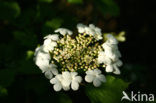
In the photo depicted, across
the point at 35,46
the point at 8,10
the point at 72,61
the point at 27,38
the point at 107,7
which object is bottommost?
the point at 72,61

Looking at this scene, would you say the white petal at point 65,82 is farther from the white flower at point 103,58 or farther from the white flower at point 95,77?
the white flower at point 103,58

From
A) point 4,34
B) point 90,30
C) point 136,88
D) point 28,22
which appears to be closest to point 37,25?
point 28,22

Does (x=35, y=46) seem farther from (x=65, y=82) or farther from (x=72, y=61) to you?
(x=65, y=82)

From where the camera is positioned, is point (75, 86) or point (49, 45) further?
point (49, 45)

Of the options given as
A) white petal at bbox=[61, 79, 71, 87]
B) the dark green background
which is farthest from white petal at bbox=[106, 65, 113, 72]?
white petal at bbox=[61, 79, 71, 87]

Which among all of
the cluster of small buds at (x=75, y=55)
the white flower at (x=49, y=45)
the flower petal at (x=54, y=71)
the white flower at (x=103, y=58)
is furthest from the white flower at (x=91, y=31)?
the flower petal at (x=54, y=71)

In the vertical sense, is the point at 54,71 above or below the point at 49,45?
below

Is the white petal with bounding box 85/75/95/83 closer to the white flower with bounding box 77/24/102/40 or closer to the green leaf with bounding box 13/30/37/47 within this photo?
the white flower with bounding box 77/24/102/40

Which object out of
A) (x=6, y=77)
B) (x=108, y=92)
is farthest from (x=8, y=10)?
(x=108, y=92)
